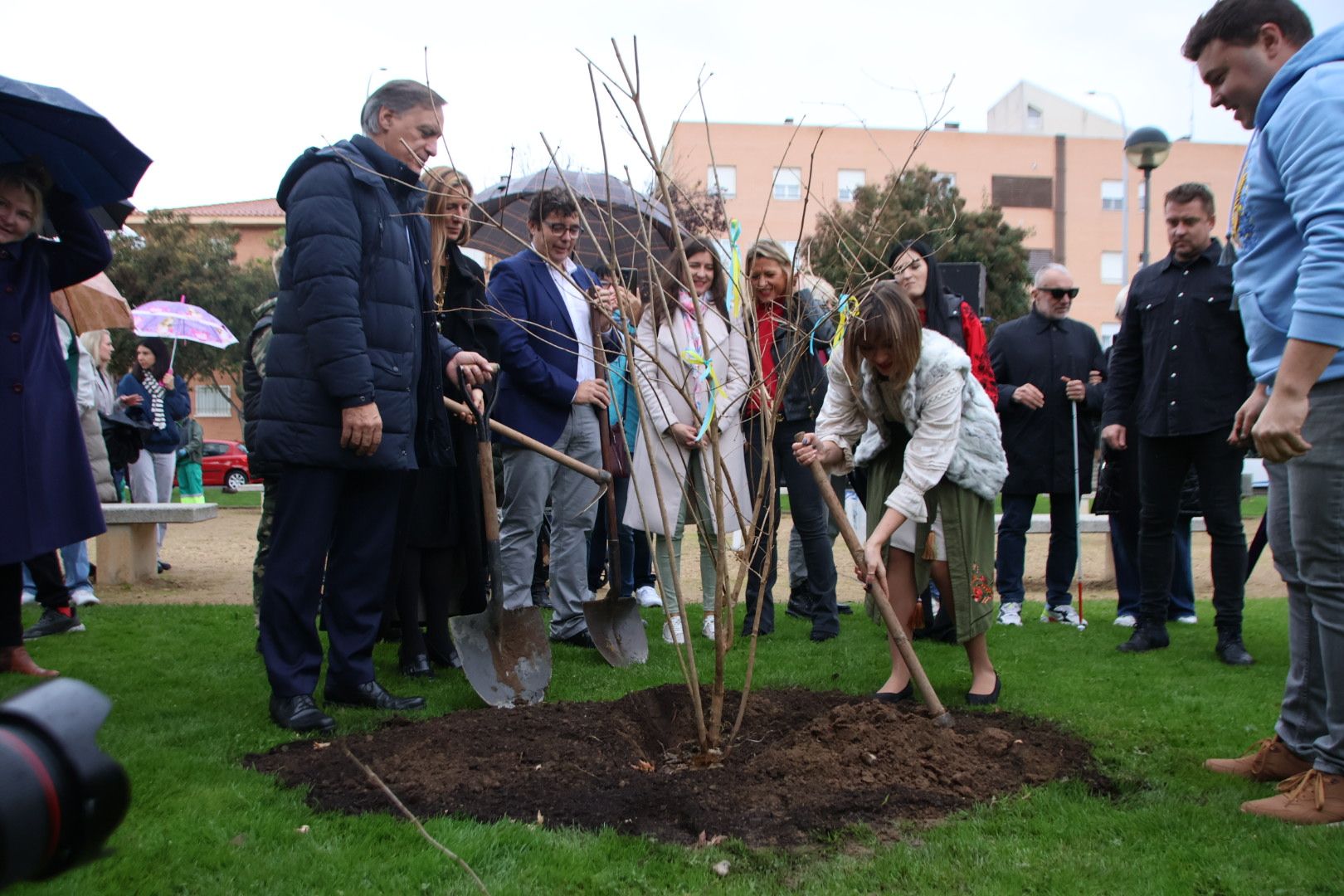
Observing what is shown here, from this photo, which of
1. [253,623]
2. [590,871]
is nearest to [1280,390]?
[590,871]

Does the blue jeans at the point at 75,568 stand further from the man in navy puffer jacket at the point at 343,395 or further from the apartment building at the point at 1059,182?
the apartment building at the point at 1059,182

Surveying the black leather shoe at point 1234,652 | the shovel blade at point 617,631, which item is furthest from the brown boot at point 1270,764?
the shovel blade at point 617,631

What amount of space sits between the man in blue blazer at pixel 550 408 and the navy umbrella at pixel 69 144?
1726mm

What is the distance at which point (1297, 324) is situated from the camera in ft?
9.51

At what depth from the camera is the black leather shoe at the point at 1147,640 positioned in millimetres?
5867

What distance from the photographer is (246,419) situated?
5492 millimetres

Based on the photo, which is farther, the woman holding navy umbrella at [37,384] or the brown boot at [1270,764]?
the woman holding navy umbrella at [37,384]

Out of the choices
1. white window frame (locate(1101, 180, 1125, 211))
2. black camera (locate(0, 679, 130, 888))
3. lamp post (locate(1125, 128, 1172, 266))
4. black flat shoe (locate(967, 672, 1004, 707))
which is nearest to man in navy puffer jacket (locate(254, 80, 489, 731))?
black flat shoe (locate(967, 672, 1004, 707))

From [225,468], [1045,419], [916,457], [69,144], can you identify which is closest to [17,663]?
[69,144]

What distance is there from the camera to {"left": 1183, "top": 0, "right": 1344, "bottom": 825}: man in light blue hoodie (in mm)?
2877

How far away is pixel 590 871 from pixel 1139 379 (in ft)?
15.4

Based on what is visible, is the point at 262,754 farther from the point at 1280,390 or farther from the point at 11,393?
the point at 1280,390

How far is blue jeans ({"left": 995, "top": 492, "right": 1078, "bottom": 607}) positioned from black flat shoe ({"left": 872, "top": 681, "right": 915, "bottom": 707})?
2701 mm

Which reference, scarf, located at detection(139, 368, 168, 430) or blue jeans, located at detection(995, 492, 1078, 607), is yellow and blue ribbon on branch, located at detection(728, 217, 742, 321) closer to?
blue jeans, located at detection(995, 492, 1078, 607)
